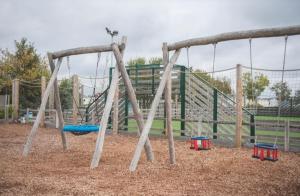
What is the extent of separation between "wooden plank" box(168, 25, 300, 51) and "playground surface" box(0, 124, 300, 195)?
2370 mm

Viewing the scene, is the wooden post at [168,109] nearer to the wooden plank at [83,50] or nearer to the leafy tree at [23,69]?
the wooden plank at [83,50]

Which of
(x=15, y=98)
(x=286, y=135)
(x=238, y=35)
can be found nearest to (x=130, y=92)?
(x=238, y=35)

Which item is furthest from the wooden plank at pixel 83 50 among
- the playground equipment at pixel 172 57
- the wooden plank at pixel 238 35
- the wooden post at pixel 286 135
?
the wooden post at pixel 286 135

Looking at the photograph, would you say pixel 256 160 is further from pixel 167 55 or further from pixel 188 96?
pixel 188 96

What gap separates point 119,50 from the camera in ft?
21.5

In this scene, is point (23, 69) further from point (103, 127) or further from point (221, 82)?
point (103, 127)

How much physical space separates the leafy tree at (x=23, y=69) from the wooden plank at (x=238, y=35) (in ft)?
67.7

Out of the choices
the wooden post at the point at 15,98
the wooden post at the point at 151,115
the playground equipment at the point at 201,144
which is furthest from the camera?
the wooden post at the point at 15,98

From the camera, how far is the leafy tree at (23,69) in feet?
81.2

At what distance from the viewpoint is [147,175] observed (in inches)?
217

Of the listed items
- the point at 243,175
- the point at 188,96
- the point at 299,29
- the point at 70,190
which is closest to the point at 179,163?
the point at 243,175

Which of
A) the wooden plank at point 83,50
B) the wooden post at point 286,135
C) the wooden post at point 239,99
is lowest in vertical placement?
the wooden post at point 286,135

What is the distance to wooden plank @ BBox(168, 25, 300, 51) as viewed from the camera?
5.16m

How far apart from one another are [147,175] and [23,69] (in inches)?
913
